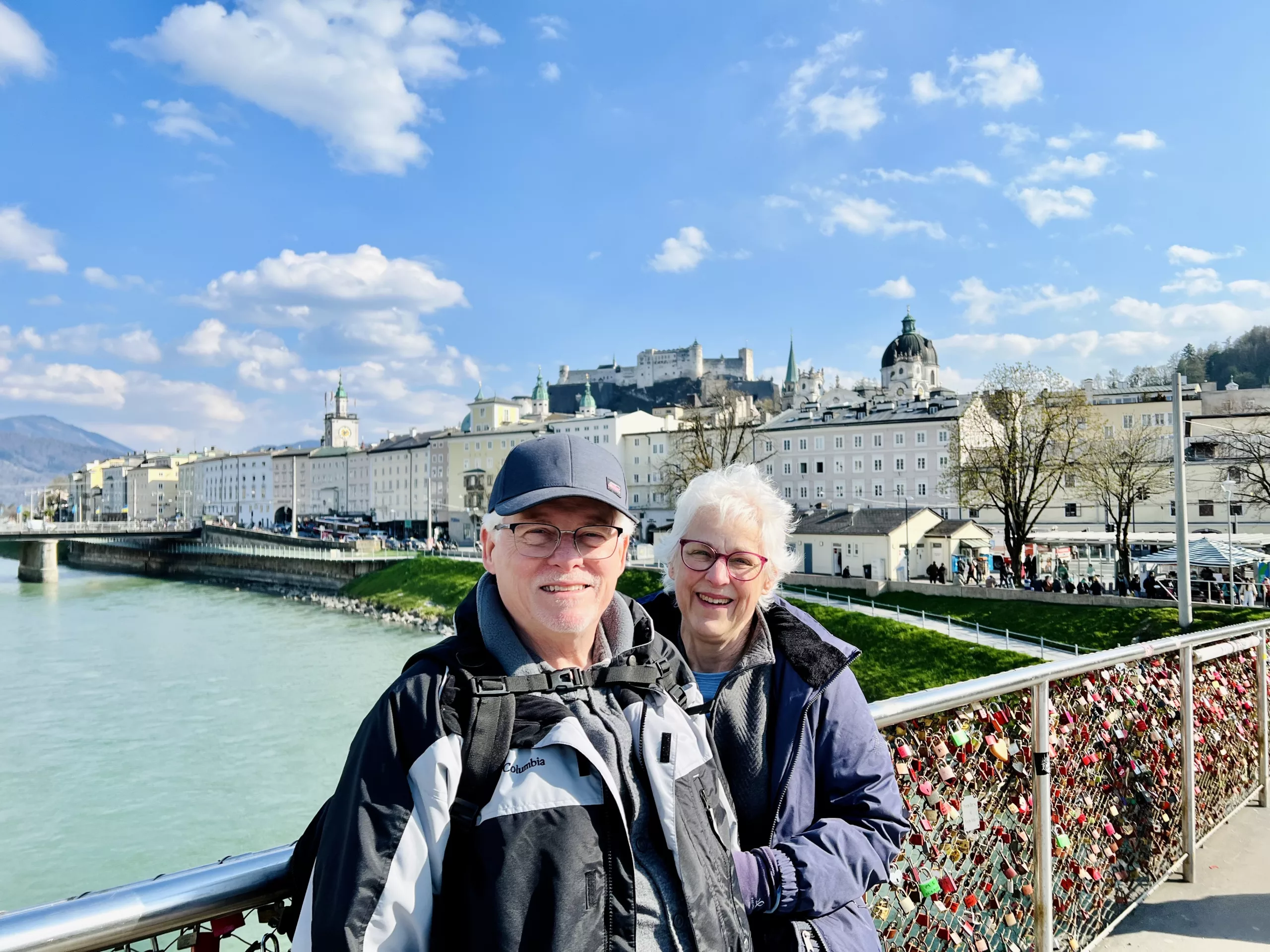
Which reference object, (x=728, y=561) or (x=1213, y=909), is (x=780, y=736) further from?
(x=1213, y=909)

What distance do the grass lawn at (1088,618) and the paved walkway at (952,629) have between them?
0.83 m

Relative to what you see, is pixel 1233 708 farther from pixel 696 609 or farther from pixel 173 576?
pixel 173 576

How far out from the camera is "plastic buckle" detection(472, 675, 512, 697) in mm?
1667

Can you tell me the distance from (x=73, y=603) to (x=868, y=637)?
163 feet

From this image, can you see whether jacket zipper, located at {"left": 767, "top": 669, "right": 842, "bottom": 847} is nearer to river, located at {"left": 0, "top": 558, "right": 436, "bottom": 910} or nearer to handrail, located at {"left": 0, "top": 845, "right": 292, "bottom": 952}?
handrail, located at {"left": 0, "top": 845, "right": 292, "bottom": 952}

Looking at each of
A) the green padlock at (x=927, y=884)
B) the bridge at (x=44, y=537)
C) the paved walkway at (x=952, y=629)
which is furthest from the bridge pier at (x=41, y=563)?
the green padlock at (x=927, y=884)

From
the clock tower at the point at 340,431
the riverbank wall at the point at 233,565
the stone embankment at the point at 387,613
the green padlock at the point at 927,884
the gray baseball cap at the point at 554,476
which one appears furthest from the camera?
the clock tower at the point at 340,431

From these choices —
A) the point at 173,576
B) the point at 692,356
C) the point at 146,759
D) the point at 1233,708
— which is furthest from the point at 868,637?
the point at 692,356

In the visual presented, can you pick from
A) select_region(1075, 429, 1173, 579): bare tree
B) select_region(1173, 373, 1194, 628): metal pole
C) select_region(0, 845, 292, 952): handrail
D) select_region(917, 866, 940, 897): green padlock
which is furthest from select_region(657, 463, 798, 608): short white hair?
select_region(1075, 429, 1173, 579): bare tree

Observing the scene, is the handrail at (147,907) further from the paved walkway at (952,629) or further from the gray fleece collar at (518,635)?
the paved walkway at (952,629)

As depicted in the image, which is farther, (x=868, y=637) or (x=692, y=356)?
(x=692, y=356)

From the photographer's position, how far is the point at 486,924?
5.17ft

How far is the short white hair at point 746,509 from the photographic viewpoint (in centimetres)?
273

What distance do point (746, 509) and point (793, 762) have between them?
0.80m
